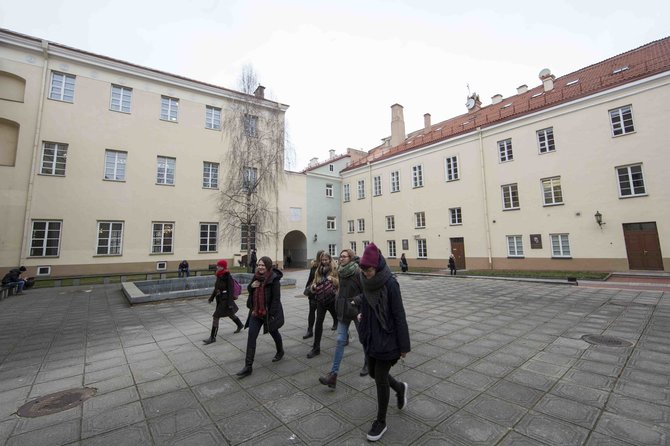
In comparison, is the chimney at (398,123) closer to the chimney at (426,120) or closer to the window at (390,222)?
the chimney at (426,120)

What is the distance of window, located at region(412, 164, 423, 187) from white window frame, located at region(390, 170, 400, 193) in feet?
5.92

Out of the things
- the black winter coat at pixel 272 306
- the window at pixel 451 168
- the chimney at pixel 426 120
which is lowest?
the black winter coat at pixel 272 306

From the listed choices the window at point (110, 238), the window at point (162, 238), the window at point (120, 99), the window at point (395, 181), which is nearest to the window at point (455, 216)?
the window at point (395, 181)

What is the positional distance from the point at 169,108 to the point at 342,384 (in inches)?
994

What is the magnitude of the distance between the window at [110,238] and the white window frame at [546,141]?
29738 mm

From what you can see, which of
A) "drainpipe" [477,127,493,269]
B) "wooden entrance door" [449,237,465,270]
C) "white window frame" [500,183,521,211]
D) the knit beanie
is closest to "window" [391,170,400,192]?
"wooden entrance door" [449,237,465,270]

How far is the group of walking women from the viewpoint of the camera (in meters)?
3.23

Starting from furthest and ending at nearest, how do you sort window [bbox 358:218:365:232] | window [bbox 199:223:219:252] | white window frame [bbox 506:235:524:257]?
window [bbox 358:218:365:232]
window [bbox 199:223:219:252]
white window frame [bbox 506:235:524:257]

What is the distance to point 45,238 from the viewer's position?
58.1 feet

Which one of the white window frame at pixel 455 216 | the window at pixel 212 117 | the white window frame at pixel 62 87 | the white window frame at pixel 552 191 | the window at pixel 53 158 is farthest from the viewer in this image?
the white window frame at pixel 455 216

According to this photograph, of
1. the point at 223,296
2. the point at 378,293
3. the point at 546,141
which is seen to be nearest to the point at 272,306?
the point at 223,296

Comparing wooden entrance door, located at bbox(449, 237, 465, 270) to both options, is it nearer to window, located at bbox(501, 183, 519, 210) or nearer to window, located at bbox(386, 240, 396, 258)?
window, located at bbox(501, 183, 519, 210)

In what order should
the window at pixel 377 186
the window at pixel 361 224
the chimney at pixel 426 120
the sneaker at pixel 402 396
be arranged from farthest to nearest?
the chimney at pixel 426 120, the window at pixel 361 224, the window at pixel 377 186, the sneaker at pixel 402 396

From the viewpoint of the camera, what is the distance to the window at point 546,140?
20.3 m
